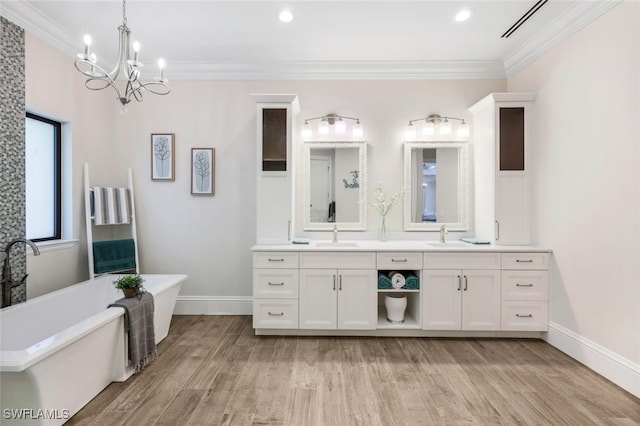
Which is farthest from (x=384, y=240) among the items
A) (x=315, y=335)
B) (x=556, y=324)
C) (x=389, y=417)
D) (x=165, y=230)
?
(x=165, y=230)

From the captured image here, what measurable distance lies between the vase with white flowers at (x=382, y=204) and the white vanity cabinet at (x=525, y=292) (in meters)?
1.20

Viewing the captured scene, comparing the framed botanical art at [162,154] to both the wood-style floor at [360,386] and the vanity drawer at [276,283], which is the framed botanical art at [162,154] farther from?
the wood-style floor at [360,386]

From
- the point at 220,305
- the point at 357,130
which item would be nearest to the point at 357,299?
the point at 220,305

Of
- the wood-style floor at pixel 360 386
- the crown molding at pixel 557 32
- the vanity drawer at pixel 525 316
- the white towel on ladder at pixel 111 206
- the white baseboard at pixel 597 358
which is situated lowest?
the wood-style floor at pixel 360 386

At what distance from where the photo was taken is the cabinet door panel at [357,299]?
3180 millimetres

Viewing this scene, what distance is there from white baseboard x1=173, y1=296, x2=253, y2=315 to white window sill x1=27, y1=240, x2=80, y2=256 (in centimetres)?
122

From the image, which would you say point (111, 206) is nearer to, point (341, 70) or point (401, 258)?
point (341, 70)

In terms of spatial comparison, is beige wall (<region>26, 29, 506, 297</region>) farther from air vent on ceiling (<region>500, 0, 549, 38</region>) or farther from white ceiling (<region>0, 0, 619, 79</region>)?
air vent on ceiling (<region>500, 0, 549, 38</region>)

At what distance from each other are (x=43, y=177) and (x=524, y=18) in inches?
177

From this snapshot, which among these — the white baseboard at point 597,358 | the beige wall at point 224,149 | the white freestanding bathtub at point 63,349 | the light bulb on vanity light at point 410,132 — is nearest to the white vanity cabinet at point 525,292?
the white baseboard at point 597,358

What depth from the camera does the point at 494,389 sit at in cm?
233

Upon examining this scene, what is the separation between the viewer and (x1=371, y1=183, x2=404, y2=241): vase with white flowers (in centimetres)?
374

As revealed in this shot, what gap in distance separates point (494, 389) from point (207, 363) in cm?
215

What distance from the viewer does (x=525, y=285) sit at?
3127 mm
